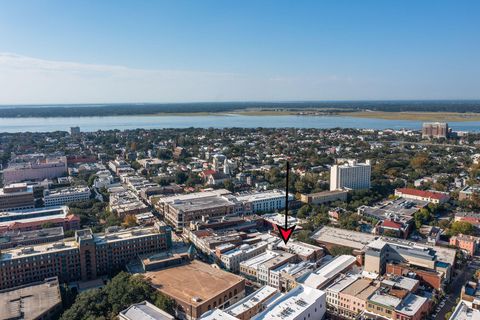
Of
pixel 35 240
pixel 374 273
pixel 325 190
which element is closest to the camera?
pixel 374 273

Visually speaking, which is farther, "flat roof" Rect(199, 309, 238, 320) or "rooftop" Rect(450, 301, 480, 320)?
"rooftop" Rect(450, 301, 480, 320)

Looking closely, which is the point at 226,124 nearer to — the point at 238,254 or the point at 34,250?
the point at 238,254

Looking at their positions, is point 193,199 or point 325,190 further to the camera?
point 325,190

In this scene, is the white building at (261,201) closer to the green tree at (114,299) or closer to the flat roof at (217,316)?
the green tree at (114,299)

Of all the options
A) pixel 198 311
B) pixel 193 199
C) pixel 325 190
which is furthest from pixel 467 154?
pixel 198 311

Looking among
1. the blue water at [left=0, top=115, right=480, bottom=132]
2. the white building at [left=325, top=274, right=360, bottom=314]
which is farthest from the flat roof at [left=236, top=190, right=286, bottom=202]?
the blue water at [left=0, top=115, right=480, bottom=132]

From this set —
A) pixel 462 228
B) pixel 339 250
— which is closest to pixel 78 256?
pixel 339 250

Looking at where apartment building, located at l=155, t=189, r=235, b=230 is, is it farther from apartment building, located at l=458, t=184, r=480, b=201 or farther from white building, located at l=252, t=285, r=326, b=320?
apartment building, located at l=458, t=184, r=480, b=201

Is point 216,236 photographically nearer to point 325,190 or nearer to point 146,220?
point 146,220
